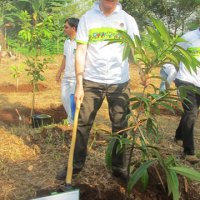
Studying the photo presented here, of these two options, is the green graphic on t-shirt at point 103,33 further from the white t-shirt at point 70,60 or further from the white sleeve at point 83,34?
the white t-shirt at point 70,60

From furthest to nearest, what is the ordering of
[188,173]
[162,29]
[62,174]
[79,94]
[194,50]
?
[194,50] < [62,174] < [79,94] < [188,173] < [162,29]

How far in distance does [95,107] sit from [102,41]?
573 mm

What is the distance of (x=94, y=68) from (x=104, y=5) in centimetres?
52

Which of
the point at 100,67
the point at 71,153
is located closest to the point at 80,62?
the point at 100,67

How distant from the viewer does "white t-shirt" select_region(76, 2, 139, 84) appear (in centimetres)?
305

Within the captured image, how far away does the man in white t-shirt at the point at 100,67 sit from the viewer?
305 centimetres

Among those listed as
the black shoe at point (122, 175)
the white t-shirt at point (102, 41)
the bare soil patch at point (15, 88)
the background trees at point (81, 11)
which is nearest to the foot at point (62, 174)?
the black shoe at point (122, 175)

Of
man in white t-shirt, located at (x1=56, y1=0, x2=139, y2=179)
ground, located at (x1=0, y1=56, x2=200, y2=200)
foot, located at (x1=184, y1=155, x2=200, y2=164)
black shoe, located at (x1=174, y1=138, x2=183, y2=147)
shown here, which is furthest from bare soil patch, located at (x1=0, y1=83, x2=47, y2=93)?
man in white t-shirt, located at (x1=56, y1=0, x2=139, y2=179)

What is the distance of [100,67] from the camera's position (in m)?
3.11

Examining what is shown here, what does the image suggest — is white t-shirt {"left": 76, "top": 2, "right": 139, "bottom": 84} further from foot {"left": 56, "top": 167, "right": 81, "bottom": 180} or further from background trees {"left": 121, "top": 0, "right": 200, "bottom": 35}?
background trees {"left": 121, "top": 0, "right": 200, "bottom": 35}

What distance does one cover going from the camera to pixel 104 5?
3025 millimetres

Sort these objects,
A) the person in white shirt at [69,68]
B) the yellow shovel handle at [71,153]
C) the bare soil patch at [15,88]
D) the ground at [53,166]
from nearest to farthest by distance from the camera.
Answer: the yellow shovel handle at [71,153] < the ground at [53,166] < the person in white shirt at [69,68] < the bare soil patch at [15,88]

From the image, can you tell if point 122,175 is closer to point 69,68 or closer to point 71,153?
point 71,153

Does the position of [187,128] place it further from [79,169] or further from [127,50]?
[127,50]
